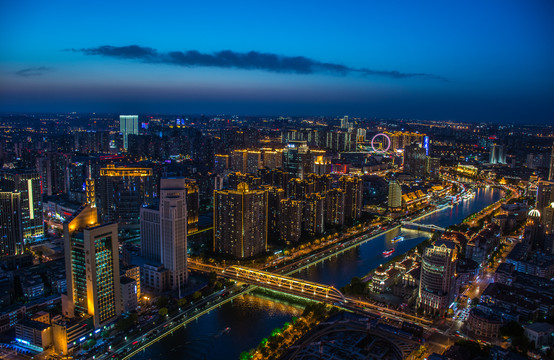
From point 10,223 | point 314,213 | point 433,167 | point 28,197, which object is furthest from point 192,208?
point 433,167

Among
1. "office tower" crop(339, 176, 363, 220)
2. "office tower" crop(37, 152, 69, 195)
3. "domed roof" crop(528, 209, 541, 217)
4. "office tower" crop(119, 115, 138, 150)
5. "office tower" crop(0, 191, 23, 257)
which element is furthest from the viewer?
"office tower" crop(119, 115, 138, 150)

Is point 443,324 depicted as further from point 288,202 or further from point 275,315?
point 288,202

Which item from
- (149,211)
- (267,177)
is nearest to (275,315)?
(149,211)

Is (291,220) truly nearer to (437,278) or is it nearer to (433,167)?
(437,278)

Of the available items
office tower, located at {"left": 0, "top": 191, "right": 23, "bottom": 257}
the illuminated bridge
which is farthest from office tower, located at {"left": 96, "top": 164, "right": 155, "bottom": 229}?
the illuminated bridge

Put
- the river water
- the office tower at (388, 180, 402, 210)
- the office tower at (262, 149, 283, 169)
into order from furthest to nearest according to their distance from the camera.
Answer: the office tower at (262, 149, 283, 169) < the office tower at (388, 180, 402, 210) < the river water

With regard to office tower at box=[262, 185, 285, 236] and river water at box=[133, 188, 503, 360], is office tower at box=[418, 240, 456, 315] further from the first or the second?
office tower at box=[262, 185, 285, 236]
